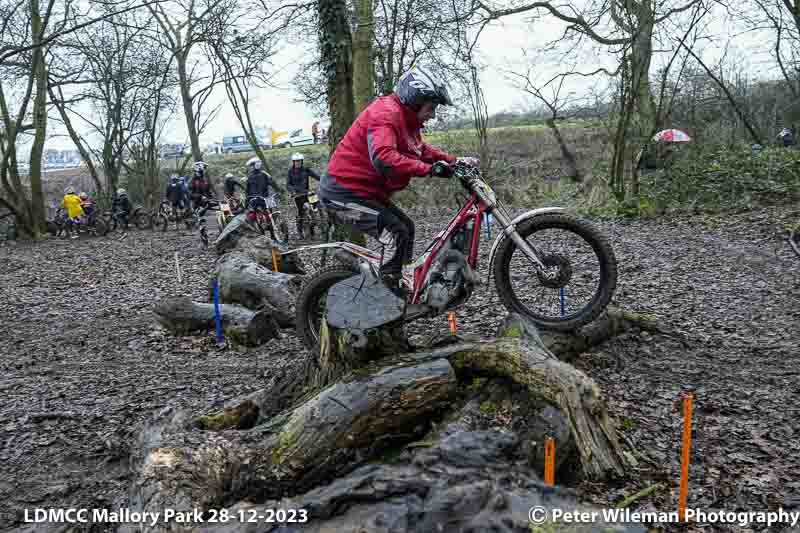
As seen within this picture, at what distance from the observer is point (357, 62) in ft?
31.9

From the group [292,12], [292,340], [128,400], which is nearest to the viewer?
[128,400]

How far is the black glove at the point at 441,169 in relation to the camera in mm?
4184

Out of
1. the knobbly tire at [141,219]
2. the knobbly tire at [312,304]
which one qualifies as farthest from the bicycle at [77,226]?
the knobbly tire at [312,304]

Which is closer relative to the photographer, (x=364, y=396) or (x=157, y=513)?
(x=157, y=513)

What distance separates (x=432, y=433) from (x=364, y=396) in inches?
14.8

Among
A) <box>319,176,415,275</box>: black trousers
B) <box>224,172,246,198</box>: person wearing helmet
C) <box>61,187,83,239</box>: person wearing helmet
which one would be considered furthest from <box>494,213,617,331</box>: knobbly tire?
<box>61,187,83,239</box>: person wearing helmet

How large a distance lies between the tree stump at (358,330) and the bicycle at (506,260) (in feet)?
1.86

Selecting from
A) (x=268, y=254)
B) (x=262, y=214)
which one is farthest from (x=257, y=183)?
(x=268, y=254)

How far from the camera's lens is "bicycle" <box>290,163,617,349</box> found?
4.29 meters

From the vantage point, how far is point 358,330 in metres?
3.40

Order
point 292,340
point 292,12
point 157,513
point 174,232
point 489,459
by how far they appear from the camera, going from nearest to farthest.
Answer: point 157,513 < point 489,459 < point 292,340 < point 292,12 < point 174,232

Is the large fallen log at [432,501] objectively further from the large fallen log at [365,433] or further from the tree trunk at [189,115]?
the tree trunk at [189,115]

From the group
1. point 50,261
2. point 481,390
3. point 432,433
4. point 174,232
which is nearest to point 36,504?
point 432,433

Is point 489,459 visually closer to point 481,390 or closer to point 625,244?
point 481,390
